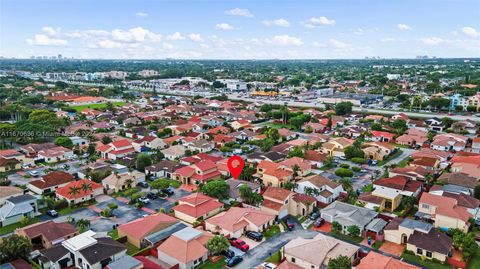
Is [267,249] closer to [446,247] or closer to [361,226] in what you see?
[361,226]

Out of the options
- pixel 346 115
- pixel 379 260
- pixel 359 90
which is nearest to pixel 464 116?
pixel 346 115

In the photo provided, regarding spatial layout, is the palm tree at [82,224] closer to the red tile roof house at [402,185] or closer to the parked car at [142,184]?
the parked car at [142,184]

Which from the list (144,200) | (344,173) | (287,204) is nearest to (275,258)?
(287,204)

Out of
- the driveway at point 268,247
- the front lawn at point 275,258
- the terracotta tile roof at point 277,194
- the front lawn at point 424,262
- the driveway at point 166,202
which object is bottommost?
the driveway at point 166,202

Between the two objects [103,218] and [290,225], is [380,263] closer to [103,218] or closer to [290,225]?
[290,225]

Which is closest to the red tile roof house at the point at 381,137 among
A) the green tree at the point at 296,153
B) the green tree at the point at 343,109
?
the green tree at the point at 296,153
